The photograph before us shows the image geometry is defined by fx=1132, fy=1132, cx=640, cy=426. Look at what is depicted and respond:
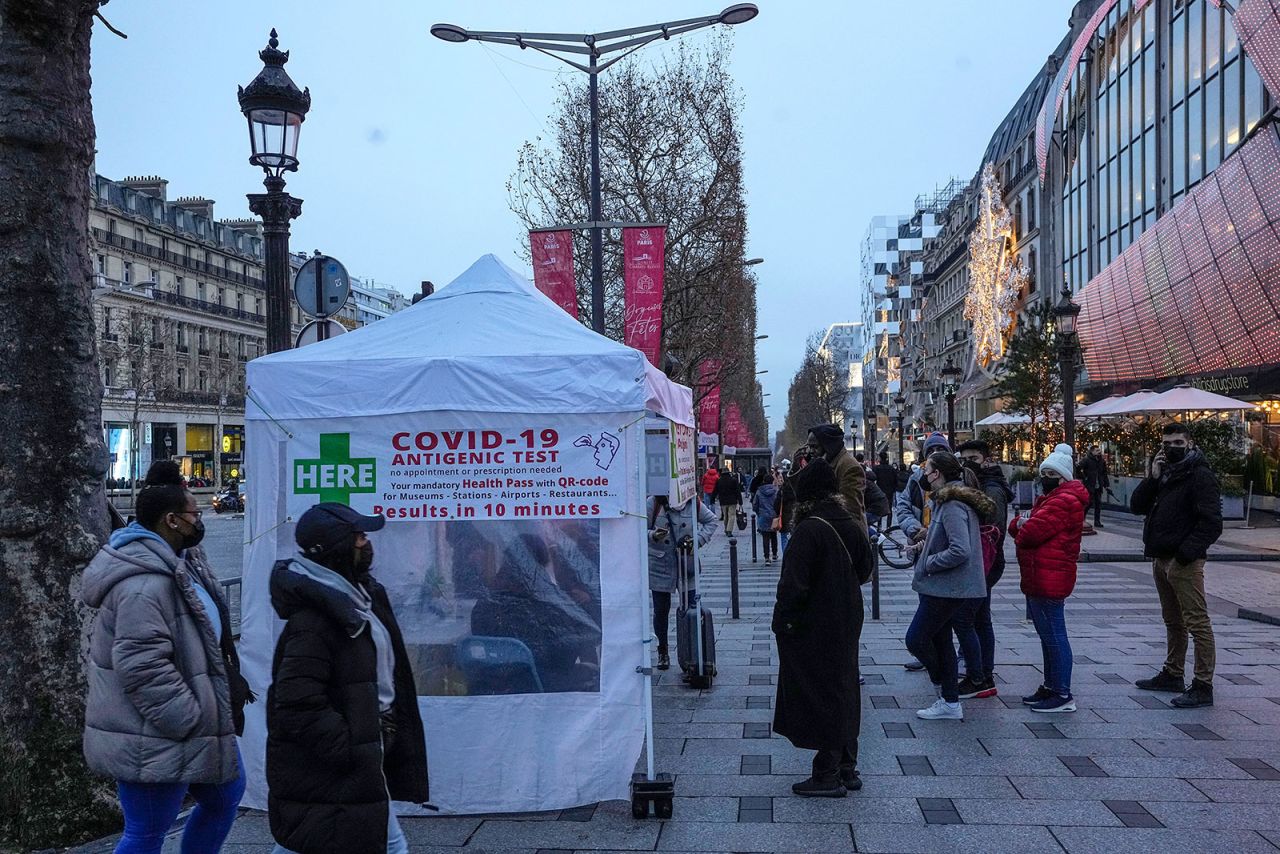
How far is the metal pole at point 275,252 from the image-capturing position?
29.2ft

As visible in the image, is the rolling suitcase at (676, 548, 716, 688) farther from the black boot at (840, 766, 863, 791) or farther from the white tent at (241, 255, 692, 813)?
the white tent at (241, 255, 692, 813)

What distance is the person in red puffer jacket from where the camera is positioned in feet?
25.2

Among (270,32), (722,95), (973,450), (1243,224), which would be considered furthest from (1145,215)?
(270,32)

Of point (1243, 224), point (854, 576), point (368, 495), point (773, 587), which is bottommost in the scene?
point (773, 587)

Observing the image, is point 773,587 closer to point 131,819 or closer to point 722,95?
point 131,819

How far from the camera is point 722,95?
92.7 feet

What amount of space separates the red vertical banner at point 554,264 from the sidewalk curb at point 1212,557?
9896mm

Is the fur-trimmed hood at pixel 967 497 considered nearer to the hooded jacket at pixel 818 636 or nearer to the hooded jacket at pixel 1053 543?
the hooded jacket at pixel 1053 543

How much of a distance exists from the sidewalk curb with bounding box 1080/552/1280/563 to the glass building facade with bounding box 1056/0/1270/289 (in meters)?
15.7

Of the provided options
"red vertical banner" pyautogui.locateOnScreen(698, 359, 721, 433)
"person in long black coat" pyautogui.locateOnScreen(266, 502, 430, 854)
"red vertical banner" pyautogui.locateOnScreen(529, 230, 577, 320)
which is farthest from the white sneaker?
"red vertical banner" pyautogui.locateOnScreen(698, 359, 721, 433)

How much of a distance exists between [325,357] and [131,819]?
2.69m

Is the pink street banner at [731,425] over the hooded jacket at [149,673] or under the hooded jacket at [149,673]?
over

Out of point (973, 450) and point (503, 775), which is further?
point (973, 450)

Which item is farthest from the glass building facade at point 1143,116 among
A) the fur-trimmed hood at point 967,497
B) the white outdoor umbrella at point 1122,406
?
the fur-trimmed hood at point 967,497
